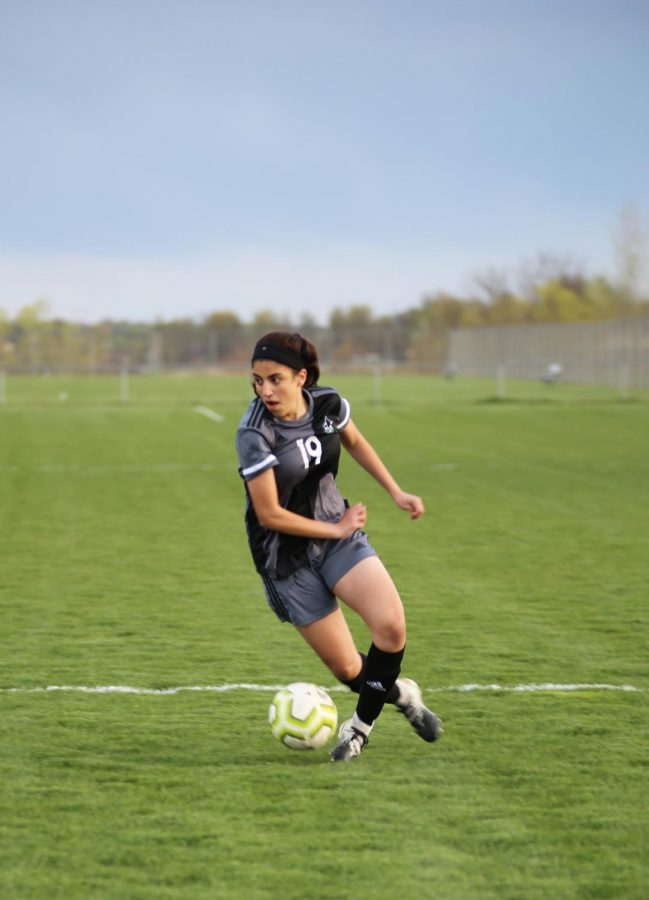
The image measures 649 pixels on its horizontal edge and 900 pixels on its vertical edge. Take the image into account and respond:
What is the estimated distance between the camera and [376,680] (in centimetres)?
540

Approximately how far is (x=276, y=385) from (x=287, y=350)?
0.46 feet

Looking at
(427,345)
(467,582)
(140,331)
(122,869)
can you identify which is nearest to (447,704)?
(122,869)

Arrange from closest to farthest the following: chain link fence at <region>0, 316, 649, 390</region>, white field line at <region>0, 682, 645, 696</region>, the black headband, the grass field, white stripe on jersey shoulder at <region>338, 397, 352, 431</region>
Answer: the grass field
the black headband
white stripe on jersey shoulder at <region>338, 397, 352, 431</region>
white field line at <region>0, 682, 645, 696</region>
chain link fence at <region>0, 316, 649, 390</region>

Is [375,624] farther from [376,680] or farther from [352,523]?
[352,523]

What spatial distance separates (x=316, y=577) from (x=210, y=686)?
61.0 inches

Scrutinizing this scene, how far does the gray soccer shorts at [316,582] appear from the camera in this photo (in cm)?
540

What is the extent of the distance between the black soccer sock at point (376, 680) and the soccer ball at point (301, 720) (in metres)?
0.18

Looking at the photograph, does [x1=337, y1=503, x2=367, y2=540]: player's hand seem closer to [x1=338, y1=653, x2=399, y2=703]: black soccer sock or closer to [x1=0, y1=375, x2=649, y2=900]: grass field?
[x1=338, y1=653, x2=399, y2=703]: black soccer sock

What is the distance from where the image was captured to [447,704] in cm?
636

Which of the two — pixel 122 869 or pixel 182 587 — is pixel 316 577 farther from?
pixel 182 587

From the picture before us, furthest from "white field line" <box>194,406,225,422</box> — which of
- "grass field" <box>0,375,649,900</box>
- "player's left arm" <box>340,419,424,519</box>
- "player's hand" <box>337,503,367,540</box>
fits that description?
"player's hand" <box>337,503,367,540</box>

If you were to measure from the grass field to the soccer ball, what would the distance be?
0.26 feet

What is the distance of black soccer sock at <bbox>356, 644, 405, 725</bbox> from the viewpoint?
539 centimetres

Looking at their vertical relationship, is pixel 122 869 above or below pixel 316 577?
below
